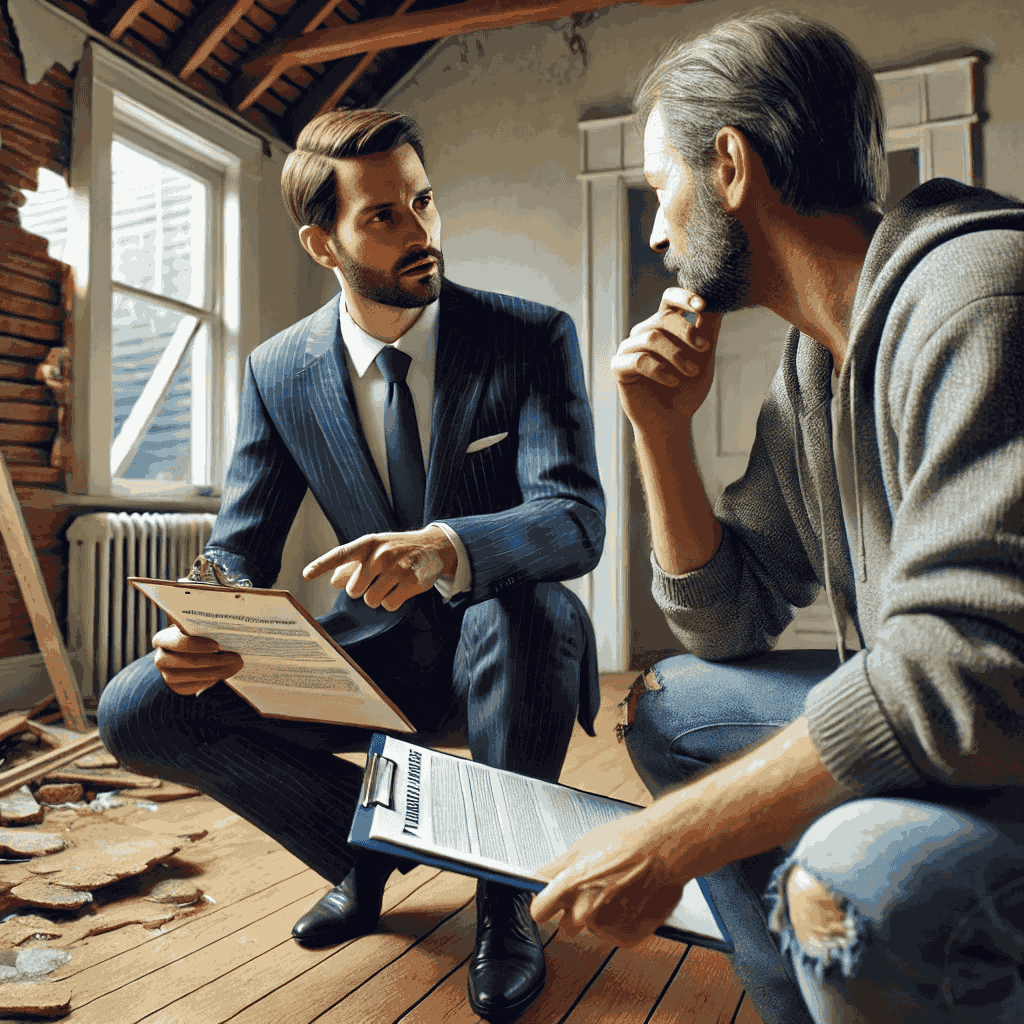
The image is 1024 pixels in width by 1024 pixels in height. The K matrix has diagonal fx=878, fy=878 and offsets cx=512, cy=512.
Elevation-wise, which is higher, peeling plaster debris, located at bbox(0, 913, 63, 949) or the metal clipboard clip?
the metal clipboard clip

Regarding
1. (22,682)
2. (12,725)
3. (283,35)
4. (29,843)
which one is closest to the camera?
(29,843)

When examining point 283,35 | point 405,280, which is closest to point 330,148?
point 405,280

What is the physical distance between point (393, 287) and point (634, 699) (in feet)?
2.76

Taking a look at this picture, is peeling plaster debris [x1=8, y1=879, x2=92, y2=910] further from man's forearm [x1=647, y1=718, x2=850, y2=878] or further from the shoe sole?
man's forearm [x1=647, y1=718, x2=850, y2=878]

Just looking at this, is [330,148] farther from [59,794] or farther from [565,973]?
[59,794]

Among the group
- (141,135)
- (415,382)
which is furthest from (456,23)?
(415,382)

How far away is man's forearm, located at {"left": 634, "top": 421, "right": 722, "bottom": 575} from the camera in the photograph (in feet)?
3.44

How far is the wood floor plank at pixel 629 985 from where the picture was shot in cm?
110

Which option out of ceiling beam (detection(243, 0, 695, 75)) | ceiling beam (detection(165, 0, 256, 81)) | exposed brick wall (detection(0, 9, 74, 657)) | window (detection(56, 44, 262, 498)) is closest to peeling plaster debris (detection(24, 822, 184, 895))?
exposed brick wall (detection(0, 9, 74, 657))

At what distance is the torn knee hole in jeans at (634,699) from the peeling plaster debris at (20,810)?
1.57m

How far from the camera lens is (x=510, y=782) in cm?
100

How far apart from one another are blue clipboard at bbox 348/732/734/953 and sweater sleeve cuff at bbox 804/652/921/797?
20 cm

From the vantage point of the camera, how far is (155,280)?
3951mm

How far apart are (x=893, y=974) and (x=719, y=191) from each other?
27.8 inches
